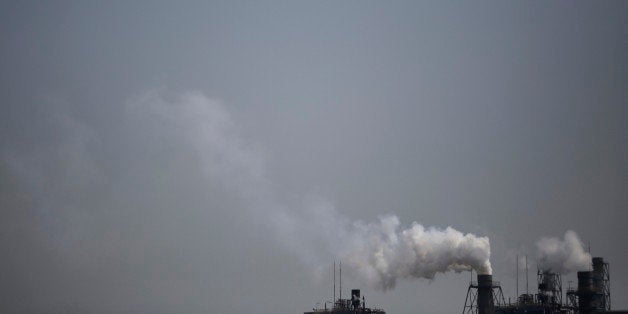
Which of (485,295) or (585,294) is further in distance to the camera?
(585,294)

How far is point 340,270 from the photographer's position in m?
195

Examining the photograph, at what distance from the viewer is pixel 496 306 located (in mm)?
186500

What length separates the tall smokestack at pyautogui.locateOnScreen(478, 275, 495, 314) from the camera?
178375 millimetres

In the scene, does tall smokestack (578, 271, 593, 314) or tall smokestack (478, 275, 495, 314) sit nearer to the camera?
tall smokestack (478, 275, 495, 314)

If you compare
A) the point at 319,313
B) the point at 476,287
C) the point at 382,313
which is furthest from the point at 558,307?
the point at 319,313

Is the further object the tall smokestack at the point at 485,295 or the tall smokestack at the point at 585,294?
the tall smokestack at the point at 585,294

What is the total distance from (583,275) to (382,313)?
44275 mm

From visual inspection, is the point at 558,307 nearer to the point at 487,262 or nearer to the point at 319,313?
the point at 487,262

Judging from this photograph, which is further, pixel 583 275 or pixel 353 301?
pixel 583 275

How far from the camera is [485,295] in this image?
178 meters

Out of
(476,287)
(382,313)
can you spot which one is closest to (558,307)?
(476,287)

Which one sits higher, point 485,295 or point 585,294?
point 585,294

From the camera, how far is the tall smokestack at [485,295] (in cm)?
17838

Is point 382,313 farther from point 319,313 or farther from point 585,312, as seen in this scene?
point 585,312
